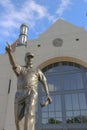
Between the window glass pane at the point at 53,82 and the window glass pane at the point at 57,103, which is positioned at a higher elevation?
the window glass pane at the point at 53,82

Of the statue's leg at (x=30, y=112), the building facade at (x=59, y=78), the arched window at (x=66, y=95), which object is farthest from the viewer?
the building facade at (x=59, y=78)

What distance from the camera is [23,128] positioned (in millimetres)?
3859

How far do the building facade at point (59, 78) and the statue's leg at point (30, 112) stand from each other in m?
16.1

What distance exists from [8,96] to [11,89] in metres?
0.81

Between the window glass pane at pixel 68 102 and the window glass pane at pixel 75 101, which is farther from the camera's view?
the window glass pane at pixel 68 102

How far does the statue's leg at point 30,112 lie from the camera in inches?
148

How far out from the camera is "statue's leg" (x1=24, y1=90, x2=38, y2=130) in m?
3.76

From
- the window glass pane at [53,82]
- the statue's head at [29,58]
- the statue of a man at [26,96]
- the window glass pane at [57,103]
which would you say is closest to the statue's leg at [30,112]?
the statue of a man at [26,96]

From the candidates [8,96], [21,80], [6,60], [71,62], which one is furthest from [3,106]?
[21,80]

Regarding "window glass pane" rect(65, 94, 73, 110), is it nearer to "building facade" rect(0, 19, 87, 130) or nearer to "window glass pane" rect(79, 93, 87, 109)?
"building facade" rect(0, 19, 87, 130)

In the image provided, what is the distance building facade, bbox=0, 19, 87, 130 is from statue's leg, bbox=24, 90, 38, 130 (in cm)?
1609

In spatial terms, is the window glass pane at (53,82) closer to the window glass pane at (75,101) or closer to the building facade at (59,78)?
the building facade at (59,78)

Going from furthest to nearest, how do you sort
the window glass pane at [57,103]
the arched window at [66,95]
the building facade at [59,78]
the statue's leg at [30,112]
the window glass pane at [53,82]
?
the window glass pane at [53,82] → the window glass pane at [57,103] → the building facade at [59,78] → the arched window at [66,95] → the statue's leg at [30,112]

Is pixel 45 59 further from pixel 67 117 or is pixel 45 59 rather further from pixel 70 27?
pixel 67 117
